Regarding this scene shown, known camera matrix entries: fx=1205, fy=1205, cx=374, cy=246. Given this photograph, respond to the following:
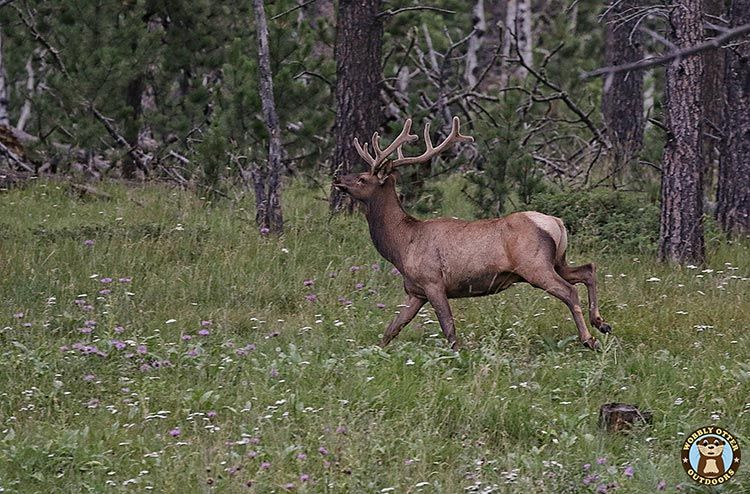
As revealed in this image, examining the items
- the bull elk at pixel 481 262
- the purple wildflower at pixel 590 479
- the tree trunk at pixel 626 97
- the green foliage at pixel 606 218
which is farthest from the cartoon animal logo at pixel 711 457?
the tree trunk at pixel 626 97

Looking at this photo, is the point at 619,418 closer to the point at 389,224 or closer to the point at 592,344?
the point at 592,344

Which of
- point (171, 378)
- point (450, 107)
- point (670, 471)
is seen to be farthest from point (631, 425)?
point (450, 107)

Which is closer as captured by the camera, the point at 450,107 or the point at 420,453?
the point at 420,453

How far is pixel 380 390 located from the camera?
653 centimetres

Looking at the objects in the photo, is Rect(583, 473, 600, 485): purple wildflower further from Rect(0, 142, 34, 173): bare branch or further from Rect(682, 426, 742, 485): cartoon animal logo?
Rect(0, 142, 34, 173): bare branch

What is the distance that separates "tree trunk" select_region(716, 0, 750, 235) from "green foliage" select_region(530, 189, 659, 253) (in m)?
0.75

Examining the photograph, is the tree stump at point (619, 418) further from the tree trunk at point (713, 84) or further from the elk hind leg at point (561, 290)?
the tree trunk at point (713, 84)

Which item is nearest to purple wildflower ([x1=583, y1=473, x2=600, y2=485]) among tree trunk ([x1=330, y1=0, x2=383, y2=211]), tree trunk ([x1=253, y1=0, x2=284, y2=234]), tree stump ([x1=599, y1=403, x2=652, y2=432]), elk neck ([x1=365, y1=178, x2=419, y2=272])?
tree stump ([x1=599, y1=403, x2=652, y2=432])

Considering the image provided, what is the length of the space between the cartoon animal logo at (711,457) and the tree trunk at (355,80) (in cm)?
707

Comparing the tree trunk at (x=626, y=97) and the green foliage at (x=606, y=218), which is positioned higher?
the tree trunk at (x=626, y=97)

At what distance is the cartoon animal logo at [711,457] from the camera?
5.34 m

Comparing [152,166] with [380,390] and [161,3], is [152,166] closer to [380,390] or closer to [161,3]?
[161,3]

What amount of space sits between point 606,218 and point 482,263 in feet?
14.3

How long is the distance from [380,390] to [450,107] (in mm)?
10720
